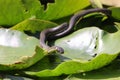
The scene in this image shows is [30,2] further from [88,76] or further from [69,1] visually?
[88,76]

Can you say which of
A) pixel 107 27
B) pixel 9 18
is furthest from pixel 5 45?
pixel 107 27

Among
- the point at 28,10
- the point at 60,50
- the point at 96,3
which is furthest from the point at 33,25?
the point at 96,3

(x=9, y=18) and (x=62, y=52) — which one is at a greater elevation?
(x=9, y=18)

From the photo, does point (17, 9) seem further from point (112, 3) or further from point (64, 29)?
point (112, 3)

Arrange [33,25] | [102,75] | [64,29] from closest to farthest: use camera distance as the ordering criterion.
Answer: [102,75]
[33,25]
[64,29]

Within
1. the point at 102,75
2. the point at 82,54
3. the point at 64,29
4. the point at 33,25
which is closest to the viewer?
the point at 102,75

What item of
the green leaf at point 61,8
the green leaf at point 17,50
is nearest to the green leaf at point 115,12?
the green leaf at point 61,8
